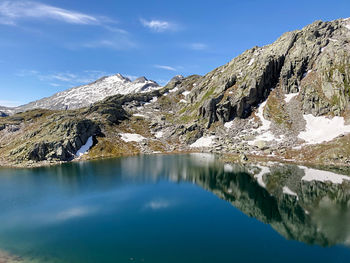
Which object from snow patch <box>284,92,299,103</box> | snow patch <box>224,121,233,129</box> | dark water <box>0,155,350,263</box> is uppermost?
snow patch <box>284,92,299,103</box>

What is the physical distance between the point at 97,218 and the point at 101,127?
113808mm

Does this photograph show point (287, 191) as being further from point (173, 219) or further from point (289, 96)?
point (289, 96)

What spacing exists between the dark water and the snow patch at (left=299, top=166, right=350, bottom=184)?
2.82 metres

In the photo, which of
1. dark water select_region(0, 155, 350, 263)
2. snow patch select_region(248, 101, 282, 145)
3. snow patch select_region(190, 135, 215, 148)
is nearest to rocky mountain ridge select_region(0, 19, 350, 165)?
snow patch select_region(248, 101, 282, 145)

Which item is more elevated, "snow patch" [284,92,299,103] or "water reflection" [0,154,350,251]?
"snow patch" [284,92,299,103]

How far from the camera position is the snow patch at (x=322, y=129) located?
98188mm

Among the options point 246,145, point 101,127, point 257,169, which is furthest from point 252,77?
point 101,127

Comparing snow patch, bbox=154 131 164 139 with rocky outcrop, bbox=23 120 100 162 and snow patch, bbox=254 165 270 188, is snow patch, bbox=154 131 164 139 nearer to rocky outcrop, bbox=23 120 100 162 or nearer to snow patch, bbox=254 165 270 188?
rocky outcrop, bbox=23 120 100 162

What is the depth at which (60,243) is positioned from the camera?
113 feet

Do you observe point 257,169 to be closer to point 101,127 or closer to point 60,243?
point 60,243

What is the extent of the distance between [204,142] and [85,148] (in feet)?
222

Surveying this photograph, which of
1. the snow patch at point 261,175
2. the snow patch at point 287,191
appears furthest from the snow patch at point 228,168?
the snow patch at point 287,191

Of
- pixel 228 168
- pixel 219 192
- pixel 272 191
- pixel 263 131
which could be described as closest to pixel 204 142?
pixel 263 131

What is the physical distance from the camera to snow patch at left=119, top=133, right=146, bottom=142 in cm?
14705
